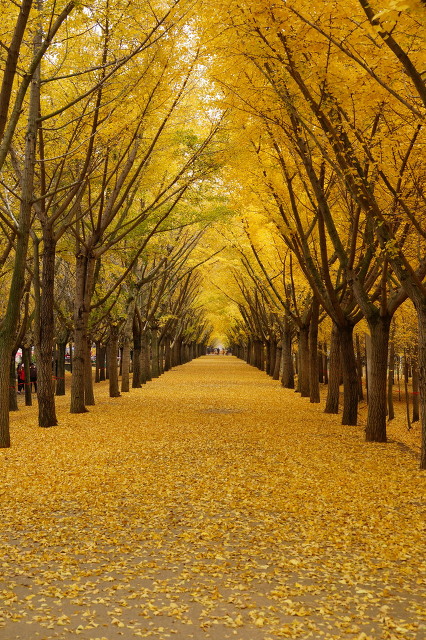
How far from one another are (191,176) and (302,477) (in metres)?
11.3

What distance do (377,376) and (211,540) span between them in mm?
7855

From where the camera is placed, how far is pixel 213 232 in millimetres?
30141

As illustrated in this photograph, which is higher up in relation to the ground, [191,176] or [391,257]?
[191,176]

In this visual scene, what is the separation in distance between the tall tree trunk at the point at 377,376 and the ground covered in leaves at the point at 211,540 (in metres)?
0.73

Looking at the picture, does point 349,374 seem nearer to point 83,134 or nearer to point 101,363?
point 83,134

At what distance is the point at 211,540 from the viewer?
6.61 meters

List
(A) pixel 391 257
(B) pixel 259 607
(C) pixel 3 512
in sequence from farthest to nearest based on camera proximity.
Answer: (A) pixel 391 257 → (C) pixel 3 512 → (B) pixel 259 607

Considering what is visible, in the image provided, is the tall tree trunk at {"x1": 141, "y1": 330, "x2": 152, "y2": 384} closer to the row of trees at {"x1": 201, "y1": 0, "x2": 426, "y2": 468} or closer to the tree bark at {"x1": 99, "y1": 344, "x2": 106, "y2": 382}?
the tree bark at {"x1": 99, "y1": 344, "x2": 106, "y2": 382}

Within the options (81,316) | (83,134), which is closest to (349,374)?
(81,316)

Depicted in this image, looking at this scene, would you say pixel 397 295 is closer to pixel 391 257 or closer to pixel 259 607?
pixel 391 257

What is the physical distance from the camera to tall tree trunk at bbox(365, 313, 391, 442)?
13406mm

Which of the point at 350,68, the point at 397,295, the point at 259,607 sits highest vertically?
the point at 350,68

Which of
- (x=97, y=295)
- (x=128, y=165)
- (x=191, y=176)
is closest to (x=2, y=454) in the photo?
(x=128, y=165)

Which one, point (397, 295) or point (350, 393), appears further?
point (350, 393)
